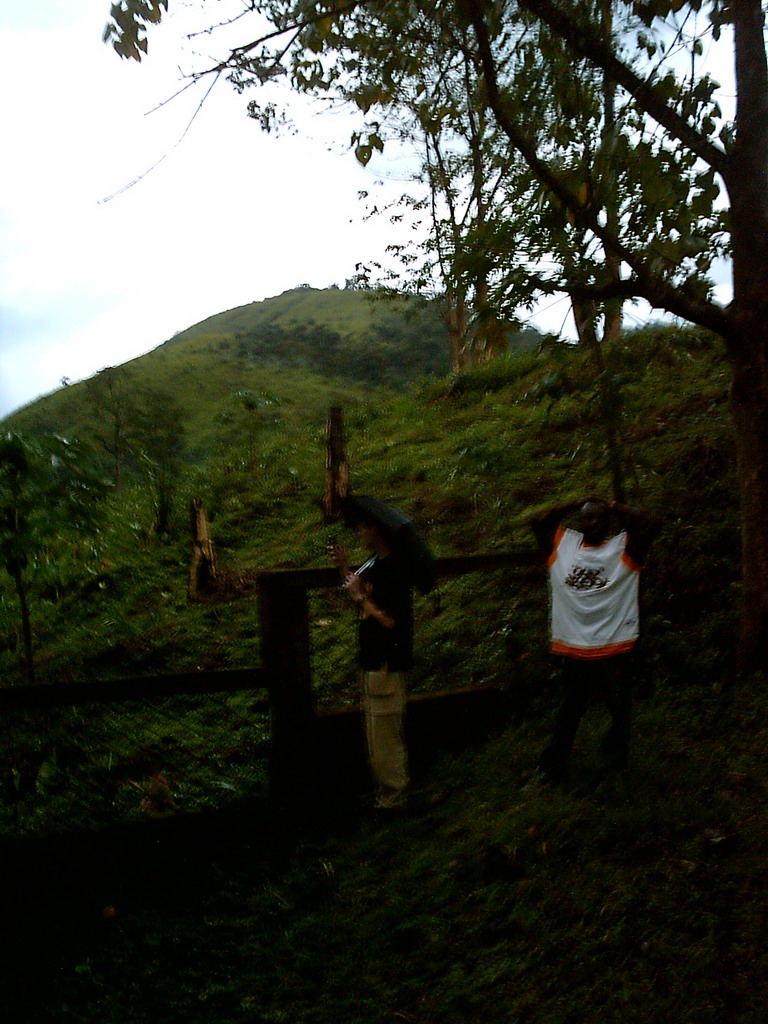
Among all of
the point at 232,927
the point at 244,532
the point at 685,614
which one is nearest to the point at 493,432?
the point at 244,532

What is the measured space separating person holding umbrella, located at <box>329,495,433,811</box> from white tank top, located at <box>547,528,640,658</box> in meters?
0.78

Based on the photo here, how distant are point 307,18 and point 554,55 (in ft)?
5.60

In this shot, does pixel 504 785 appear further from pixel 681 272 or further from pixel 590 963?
pixel 681 272

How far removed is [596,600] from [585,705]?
1.97 feet

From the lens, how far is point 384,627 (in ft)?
14.0

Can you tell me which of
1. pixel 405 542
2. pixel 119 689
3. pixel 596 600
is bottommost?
pixel 119 689

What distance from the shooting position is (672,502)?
22.4 ft

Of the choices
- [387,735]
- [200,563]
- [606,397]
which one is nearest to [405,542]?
[387,735]

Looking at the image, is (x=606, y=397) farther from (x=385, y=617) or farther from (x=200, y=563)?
(x=200, y=563)

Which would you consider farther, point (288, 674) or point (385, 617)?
point (288, 674)

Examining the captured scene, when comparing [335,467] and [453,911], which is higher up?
[335,467]

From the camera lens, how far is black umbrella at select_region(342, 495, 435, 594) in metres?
4.19

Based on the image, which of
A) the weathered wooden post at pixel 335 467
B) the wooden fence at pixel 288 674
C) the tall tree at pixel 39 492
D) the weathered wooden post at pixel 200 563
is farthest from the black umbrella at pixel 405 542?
the weathered wooden post at pixel 335 467

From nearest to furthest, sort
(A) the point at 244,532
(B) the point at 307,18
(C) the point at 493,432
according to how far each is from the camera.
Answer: (B) the point at 307,18
(A) the point at 244,532
(C) the point at 493,432
